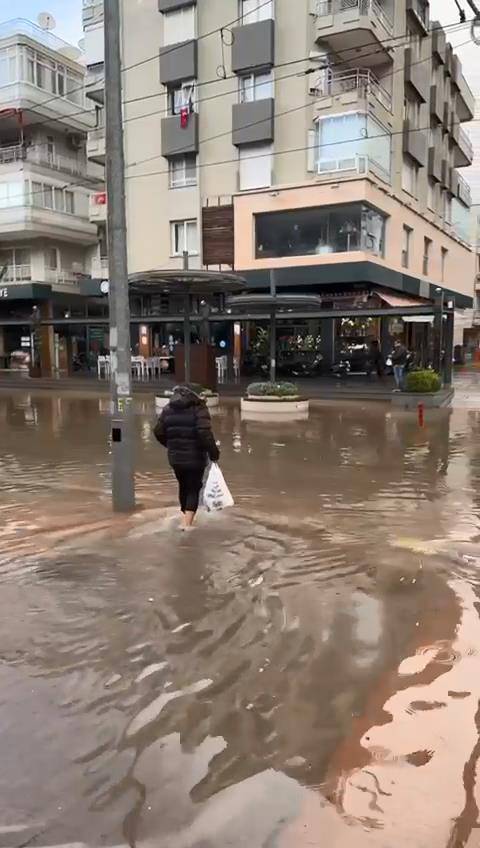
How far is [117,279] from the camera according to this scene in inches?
299

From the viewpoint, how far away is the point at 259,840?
8.71 feet

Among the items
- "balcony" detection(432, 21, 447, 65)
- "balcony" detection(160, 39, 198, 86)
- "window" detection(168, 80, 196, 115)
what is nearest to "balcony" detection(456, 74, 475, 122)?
"balcony" detection(432, 21, 447, 65)

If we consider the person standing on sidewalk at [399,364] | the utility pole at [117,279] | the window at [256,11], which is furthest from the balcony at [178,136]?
the utility pole at [117,279]

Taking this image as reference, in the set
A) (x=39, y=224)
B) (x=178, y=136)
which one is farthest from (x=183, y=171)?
(x=39, y=224)

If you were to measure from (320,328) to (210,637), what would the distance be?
83.3 ft

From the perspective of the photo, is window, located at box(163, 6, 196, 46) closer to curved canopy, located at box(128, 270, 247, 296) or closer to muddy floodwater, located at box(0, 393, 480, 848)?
curved canopy, located at box(128, 270, 247, 296)

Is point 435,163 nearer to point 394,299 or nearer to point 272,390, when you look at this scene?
point 394,299

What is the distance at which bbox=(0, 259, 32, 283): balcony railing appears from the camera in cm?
3584

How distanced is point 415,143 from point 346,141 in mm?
8253

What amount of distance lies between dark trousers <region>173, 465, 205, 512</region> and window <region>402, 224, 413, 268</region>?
2653 cm

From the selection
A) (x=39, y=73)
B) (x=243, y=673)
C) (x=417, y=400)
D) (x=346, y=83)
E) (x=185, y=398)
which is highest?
(x=39, y=73)

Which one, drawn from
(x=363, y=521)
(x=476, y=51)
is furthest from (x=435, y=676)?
(x=476, y=51)

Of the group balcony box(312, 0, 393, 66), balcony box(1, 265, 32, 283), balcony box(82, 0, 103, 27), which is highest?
balcony box(82, 0, 103, 27)

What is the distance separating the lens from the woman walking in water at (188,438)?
689 centimetres
